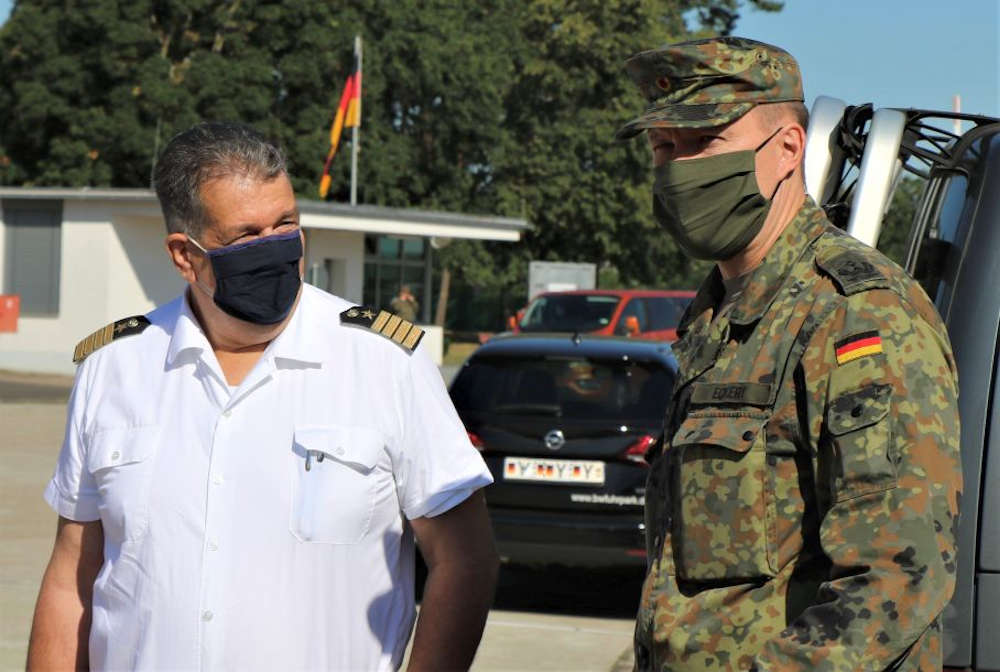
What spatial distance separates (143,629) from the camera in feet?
8.79

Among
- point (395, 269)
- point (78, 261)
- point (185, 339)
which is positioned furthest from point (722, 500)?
point (395, 269)

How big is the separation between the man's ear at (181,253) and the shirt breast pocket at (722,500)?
110cm

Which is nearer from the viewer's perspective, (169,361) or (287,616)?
(287,616)

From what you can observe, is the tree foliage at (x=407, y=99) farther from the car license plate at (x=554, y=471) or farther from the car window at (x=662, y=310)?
the car license plate at (x=554, y=471)

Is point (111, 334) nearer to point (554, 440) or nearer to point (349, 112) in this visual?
point (554, 440)

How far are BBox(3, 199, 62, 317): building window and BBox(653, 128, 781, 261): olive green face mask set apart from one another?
1134 inches

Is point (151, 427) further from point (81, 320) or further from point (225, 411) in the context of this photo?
point (81, 320)

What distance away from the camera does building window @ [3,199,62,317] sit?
97.3ft

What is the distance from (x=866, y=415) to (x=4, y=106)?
40.9m

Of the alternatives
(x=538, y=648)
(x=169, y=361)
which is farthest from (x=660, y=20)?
(x=169, y=361)

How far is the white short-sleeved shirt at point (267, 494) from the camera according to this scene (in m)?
2.65

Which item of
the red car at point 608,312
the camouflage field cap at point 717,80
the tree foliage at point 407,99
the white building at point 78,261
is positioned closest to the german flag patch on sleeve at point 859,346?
the camouflage field cap at point 717,80

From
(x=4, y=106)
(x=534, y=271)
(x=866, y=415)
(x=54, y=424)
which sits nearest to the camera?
(x=866, y=415)

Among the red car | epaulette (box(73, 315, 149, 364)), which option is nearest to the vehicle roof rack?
epaulette (box(73, 315, 149, 364))
